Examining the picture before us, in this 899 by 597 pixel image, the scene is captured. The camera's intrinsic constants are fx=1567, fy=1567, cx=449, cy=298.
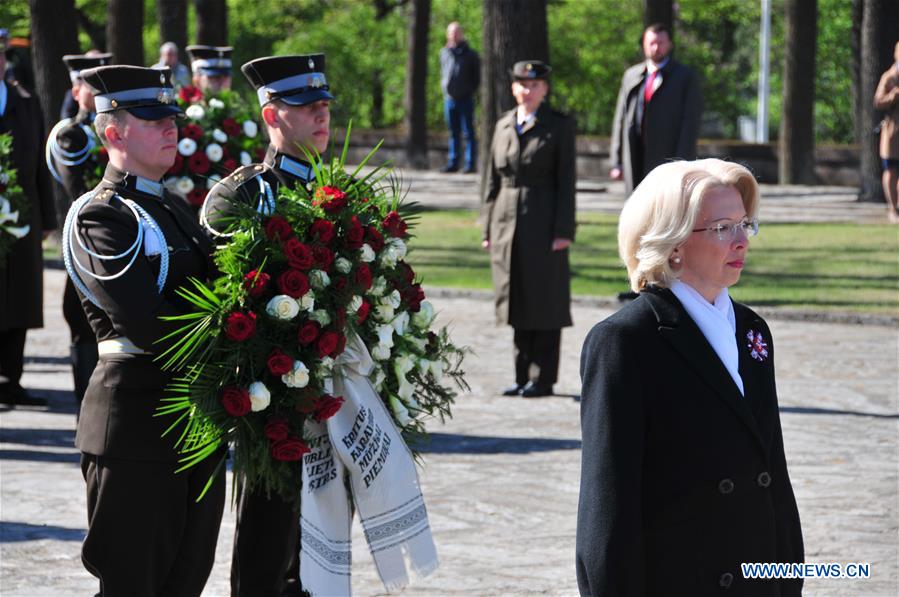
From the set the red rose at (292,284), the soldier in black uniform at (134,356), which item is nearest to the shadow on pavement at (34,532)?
the soldier in black uniform at (134,356)

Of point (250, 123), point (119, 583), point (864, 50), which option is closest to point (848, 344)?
point (250, 123)

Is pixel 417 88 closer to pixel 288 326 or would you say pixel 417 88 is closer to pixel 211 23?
pixel 211 23

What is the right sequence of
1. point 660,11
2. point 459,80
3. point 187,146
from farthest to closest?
point 459,80 → point 660,11 → point 187,146

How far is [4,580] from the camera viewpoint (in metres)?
6.76

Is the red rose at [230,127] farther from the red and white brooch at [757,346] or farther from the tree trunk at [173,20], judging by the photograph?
Answer: the tree trunk at [173,20]

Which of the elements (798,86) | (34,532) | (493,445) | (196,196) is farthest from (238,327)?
(798,86)

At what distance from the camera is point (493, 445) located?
30.9 feet

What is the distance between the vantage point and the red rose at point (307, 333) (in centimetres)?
525

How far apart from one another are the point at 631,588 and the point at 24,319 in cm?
778

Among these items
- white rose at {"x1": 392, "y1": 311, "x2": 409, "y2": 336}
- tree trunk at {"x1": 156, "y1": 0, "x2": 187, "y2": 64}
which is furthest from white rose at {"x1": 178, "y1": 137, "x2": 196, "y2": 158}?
tree trunk at {"x1": 156, "y1": 0, "x2": 187, "y2": 64}

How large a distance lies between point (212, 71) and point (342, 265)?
5857 millimetres

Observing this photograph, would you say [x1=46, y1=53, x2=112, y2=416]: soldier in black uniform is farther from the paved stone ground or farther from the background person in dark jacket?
the background person in dark jacket

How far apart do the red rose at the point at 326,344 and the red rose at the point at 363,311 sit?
24 centimetres

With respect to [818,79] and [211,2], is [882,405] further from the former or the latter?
[818,79]
